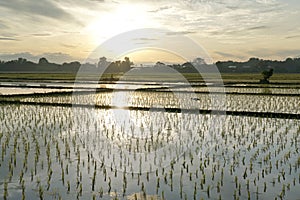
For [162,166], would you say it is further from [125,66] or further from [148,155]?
[125,66]

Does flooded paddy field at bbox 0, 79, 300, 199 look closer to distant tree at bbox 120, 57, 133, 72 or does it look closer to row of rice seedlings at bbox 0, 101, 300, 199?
row of rice seedlings at bbox 0, 101, 300, 199

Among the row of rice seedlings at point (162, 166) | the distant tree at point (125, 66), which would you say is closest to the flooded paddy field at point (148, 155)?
the row of rice seedlings at point (162, 166)

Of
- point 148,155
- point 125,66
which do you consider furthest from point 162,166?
A: point 125,66

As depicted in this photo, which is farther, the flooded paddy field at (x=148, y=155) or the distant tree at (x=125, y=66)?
the distant tree at (x=125, y=66)

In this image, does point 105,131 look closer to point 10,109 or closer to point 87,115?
point 87,115

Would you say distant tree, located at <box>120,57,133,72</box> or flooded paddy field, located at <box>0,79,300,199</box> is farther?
distant tree, located at <box>120,57,133,72</box>

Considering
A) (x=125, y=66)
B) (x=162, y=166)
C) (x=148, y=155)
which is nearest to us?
(x=162, y=166)

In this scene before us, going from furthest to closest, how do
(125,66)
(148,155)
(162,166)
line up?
(125,66) < (148,155) < (162,166)

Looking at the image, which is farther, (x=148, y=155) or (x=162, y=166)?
(x=148, y=155)

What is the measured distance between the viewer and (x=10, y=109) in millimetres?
11922

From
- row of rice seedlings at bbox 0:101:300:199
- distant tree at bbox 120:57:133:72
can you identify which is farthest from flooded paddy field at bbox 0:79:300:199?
distant tree at bbox 120:57:133:72

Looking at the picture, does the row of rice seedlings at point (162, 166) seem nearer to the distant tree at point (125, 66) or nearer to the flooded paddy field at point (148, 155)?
the flooded paddy field at point (148, 155)

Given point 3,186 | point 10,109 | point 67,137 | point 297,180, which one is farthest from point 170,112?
point 3,186

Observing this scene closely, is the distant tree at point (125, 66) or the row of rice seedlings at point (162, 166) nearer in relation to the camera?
the row of rice seedlings at point (162, 166)
